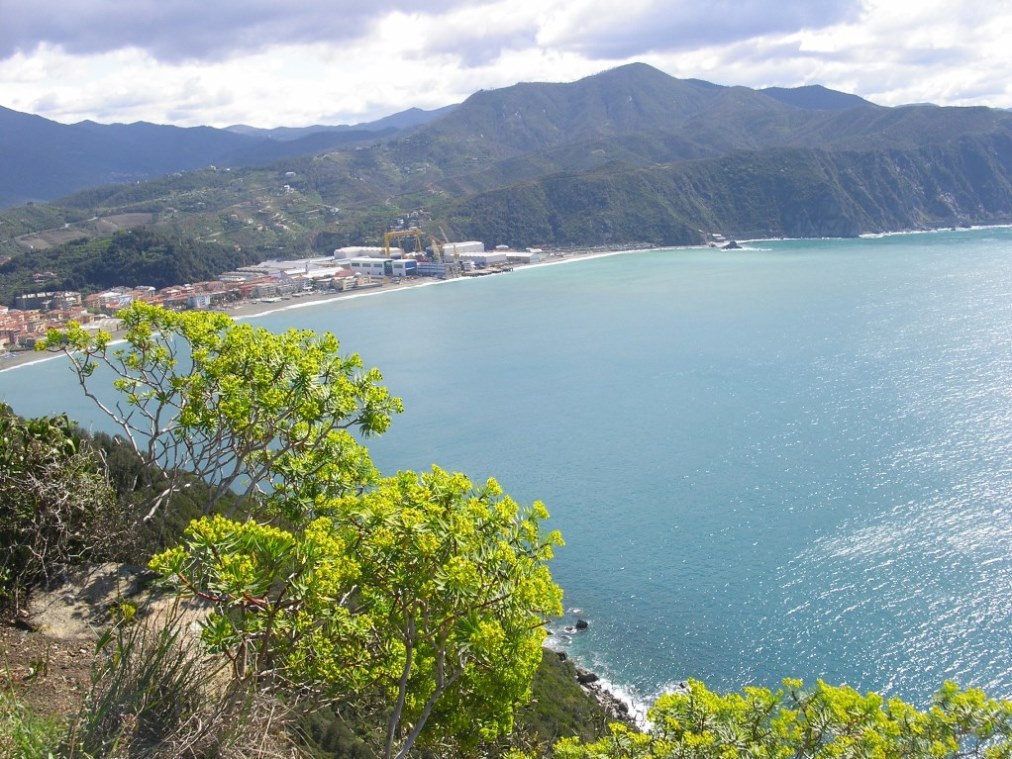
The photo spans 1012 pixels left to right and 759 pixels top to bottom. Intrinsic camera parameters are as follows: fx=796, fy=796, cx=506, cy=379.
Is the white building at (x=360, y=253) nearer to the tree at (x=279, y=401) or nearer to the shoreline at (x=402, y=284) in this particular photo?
the shoreline at (x=402, y=284)

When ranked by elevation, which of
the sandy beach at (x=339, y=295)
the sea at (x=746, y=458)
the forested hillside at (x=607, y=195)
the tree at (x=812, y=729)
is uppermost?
the forested hillside at (x=607, y=195)

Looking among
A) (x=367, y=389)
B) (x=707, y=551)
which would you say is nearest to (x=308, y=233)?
(x=707, y=551)

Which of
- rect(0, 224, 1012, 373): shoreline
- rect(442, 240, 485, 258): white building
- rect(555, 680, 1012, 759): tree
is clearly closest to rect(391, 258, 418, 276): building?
rect(0, 224, 1012, 373): shoreline

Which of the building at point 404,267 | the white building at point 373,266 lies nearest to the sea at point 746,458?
the white building at point 373,266

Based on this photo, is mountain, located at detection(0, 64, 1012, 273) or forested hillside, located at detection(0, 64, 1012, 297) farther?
mountain, located at detection(0, 64, 1012, 273)

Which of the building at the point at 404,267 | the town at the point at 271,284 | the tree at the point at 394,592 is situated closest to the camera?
the tree at the point at 394,592

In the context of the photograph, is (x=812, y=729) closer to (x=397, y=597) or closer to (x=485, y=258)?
(x=397, y=597)

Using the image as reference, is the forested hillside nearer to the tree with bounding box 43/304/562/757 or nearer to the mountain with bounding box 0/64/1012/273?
the mountain with bounding box 0/64/1012/273
